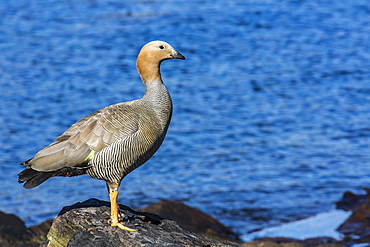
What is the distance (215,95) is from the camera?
15.7 m

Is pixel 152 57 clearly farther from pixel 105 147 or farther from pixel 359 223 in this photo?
pixel 359 223

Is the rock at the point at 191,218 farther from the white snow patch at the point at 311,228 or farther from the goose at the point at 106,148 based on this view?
the goose at the point at 106,148

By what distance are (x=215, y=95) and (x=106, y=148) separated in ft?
32.6

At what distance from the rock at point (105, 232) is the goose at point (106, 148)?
0.45 feet

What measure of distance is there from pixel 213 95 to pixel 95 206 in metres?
9.50

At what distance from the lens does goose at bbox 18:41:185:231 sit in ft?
19.4

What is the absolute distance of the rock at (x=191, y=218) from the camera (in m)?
9.26

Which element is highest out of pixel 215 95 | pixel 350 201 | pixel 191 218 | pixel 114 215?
pixel 114 215

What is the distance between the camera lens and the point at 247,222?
1048cm

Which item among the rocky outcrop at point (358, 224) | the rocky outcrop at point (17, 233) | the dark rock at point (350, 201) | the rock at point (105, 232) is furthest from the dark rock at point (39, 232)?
the dark rock at point (350, 201)

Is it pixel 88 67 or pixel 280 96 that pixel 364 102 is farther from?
pixel 88 67

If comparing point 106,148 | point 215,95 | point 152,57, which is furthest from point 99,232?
point 215,95

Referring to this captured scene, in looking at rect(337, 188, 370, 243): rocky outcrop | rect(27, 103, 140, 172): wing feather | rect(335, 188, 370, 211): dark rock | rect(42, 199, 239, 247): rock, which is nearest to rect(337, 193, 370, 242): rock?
rect(337, 188, 370, 243): rocky outcrop

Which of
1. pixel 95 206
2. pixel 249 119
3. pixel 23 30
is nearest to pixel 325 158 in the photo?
pixel 249 119
